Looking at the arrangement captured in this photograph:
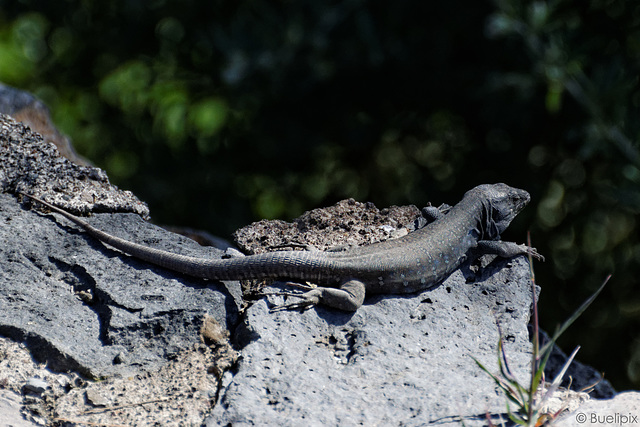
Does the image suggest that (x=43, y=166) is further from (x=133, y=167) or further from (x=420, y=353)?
(x=133, y=167)

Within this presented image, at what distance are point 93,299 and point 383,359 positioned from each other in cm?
148

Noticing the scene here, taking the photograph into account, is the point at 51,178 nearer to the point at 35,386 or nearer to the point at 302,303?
the point at 35,386

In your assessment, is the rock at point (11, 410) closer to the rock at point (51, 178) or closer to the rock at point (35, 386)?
the rock at point (35, 386)

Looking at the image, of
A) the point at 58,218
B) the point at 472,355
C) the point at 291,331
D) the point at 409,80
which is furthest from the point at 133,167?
the point at 472,355

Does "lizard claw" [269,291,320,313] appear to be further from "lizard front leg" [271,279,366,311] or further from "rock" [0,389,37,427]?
"rock" [0,389,37,427]

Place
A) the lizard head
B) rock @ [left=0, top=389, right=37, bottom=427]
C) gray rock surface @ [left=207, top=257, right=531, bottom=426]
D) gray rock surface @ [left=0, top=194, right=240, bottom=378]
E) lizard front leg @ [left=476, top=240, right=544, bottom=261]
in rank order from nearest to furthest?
rock @ [left=0, top=389, right=37, bottom=427] < gray rock surface @ [left=207, top=257, right=531, bottom=426] < gray rock surface @ [left=0, top=194, right=240, bottom=378] < lizard front leg @ [left=476, top=240, right=544, bottom=261] < the lizard head

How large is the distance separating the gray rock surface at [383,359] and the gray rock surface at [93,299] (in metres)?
0.35

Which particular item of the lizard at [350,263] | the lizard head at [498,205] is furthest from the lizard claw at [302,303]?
the lizard head at [498,205]

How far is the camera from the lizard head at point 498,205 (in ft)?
15.6

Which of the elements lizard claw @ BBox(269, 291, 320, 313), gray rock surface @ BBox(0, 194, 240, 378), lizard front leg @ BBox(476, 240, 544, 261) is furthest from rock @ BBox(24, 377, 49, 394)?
lizard front leg @ BBox(476, 240, 544, 261)

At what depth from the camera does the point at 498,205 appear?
16.2 feet

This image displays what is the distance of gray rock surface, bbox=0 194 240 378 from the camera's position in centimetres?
331

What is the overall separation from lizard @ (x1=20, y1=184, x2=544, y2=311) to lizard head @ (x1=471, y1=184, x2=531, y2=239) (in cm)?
39

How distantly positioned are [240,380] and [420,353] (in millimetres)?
880
